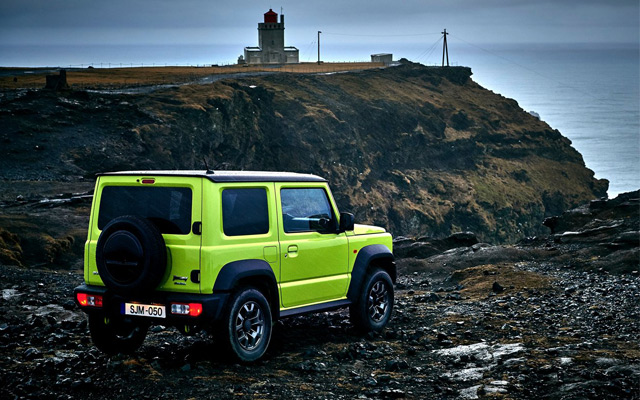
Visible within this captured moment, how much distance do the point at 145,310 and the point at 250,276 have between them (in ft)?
4.42

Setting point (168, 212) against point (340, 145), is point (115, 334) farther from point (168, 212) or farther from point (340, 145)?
point (340, 145)

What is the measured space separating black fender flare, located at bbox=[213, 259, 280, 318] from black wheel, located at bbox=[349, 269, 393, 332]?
6.80ft

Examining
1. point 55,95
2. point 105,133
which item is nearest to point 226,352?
point 105,133

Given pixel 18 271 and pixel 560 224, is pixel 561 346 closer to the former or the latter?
pixel 18 271

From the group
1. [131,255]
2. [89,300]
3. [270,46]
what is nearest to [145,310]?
[131,255]

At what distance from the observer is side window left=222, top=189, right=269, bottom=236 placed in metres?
9.08

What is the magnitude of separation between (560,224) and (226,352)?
25013 millimetres

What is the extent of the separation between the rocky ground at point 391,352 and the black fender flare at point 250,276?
34.7 inches

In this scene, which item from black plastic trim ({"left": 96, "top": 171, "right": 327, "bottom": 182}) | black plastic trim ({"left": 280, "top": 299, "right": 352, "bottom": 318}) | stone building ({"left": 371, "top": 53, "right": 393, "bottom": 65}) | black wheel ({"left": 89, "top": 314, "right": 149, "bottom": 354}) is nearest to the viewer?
black plastic trim ({"left": 96, "top": 171, "right": 327, "bottom": 182})

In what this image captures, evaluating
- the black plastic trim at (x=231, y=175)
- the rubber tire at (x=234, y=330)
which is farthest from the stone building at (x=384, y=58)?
the rubber tire at (x=234, y=330)

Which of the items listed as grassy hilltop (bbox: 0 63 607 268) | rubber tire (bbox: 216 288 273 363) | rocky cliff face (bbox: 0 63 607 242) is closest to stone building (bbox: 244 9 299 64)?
grassy hilltop (bbox: 0 63 607 268)

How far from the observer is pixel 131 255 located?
8633 mm

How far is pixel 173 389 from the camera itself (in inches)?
328

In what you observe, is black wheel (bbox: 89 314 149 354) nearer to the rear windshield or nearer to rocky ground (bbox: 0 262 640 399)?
rocky ground (bbox: 0 262 640 399)
